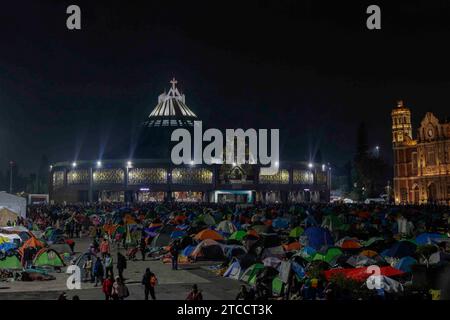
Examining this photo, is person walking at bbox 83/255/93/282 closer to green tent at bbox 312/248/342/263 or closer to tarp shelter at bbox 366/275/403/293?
green tent at bbox 312/248/342/263

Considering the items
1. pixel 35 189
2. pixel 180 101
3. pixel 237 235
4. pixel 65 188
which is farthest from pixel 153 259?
pixel 35 189

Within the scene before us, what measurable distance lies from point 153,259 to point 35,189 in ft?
555

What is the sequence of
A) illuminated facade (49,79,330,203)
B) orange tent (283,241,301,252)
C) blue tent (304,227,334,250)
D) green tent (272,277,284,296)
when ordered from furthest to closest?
illuminated facade (49,79,330,203) < blue tent (304,227,334,250) < orange tent (283,241,301,252) < green tent (272,277,284,296)

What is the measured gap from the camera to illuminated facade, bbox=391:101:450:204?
287 ft

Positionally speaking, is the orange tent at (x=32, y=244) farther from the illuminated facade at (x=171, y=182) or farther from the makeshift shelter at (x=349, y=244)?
the illuminated facade at (x=171, y=182)

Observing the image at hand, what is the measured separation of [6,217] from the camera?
1544 inches

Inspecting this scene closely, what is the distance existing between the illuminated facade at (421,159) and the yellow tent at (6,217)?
62.5 m

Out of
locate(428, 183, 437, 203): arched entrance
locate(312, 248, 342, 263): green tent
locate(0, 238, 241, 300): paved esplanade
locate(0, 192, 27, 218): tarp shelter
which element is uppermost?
locate(428, 183, 437, 203): arched entrance

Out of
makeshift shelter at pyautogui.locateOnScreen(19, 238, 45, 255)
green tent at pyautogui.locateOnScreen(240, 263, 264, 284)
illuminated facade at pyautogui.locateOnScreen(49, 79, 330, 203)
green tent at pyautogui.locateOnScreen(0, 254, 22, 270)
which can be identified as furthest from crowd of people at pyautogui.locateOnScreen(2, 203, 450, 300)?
illuminated facade at pyautogui.locateOnScreen(49, 79, 330, 203)

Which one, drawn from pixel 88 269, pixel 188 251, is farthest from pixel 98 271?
pixel 188 251

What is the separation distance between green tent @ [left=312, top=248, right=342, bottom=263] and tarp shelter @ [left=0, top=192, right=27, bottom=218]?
2715 centimetres

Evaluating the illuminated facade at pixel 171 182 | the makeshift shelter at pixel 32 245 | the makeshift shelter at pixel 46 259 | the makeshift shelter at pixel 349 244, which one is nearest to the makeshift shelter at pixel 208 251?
the makeshift shelter at pixel 349 244

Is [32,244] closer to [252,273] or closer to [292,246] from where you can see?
[252,273]
